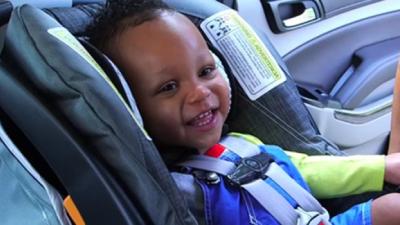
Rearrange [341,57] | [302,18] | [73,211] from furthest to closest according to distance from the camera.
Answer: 1. [341,57]
2. [302,18]
3. [73,211]

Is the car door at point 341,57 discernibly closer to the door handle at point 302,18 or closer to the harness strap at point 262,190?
the door handle at point 302,18

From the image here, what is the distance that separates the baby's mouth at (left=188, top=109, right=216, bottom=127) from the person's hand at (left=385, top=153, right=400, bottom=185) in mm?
343

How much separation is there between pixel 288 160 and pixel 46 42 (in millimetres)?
531

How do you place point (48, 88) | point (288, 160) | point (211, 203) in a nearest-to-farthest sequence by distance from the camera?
point (48, 88)
point (211, 203)
point (288, 160)

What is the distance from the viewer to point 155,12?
1.08 metres

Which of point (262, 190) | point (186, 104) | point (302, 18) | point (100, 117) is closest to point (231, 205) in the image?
point (262, 190)

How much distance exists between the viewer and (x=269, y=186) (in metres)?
1.06

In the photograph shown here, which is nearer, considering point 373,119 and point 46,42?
point 46,42

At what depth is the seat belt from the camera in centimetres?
104

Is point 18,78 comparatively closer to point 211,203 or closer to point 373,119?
point 211,203

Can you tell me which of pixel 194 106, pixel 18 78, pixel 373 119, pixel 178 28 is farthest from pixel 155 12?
pixel 373 119

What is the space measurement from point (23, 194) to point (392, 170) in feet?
2.14

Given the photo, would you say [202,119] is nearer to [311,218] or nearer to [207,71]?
[207,71]

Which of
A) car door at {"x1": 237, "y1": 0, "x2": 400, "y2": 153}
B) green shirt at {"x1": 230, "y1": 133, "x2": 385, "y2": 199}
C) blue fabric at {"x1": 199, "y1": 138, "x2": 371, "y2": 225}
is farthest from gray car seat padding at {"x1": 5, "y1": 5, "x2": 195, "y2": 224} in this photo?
car door at {"x1": 237, "y1": 0, "x2": 400, "y2": 153}
